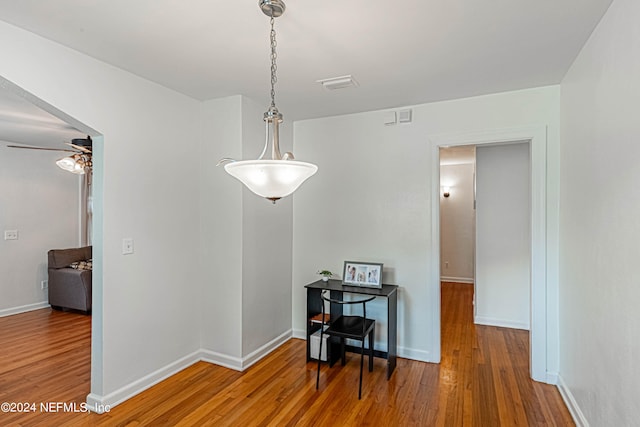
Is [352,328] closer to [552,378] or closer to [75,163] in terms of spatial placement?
[552,378]

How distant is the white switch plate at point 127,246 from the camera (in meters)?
2.66

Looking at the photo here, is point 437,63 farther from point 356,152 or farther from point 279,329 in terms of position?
point 279,329

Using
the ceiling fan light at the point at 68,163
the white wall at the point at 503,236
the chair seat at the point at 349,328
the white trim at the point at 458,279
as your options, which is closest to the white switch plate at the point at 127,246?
the chair seat at the point at 349,328

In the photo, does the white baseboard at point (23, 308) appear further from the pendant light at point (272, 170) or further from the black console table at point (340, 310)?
the pendant light at point (272, 170)

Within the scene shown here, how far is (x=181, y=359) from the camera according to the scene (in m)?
3.14

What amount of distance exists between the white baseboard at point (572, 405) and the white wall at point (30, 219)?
670cm

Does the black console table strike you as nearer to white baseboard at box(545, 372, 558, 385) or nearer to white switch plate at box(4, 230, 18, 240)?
white baseboard at box(545, 372, 558, 385)

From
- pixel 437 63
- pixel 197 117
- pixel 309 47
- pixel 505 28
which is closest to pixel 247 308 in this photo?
pixel 197 117

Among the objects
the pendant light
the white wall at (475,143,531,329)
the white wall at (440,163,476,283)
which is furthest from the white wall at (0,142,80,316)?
the white wall at (440,163,476,283)

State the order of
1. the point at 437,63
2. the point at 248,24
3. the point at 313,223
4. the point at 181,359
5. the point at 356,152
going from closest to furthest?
1. the point at 248,24
2. the point at 437,63
3. the point at 181,359
4. the point at 356,152
5. the point at 313,223

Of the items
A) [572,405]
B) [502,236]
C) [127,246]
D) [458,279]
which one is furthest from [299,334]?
[458,279]

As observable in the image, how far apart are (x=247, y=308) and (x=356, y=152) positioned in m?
1.96

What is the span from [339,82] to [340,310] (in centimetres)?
228

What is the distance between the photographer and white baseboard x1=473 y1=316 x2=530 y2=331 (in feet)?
14.0
